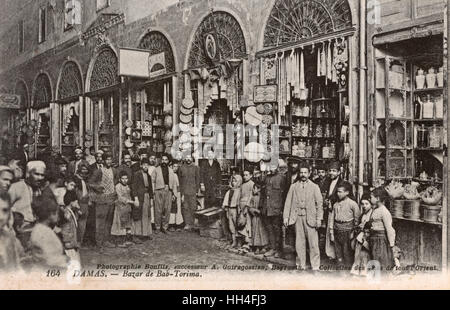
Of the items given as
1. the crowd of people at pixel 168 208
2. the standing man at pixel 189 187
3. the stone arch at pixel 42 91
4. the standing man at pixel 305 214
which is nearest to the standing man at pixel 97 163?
the crowd of people at pixel 168 208

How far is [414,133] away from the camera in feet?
15.8

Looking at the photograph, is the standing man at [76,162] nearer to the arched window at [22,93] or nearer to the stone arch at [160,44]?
the arched window at [22,93]

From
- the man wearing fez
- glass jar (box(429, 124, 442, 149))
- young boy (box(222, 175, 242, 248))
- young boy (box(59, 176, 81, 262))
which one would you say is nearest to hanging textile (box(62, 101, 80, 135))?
young boy (box(59, 176, 81, 262))

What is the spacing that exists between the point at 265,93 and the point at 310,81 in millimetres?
598

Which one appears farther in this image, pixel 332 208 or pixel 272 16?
pixel 272 16

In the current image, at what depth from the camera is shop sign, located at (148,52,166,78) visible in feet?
24.7

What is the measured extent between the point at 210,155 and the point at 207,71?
4.41 ft

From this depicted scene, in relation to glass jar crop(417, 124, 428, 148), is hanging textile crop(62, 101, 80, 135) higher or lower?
higher

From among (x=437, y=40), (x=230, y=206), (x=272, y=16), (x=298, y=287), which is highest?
(x=272, y=16)

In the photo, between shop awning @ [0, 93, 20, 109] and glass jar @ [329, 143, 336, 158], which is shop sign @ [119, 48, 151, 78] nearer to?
shop awning @ [0, 93, 20, 109]

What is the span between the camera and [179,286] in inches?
192

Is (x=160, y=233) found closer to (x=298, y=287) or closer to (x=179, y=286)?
(x=179, y=286)

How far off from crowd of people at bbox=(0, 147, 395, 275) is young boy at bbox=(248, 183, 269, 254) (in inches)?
0.5

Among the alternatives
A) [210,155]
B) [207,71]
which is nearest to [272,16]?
[207,71]
